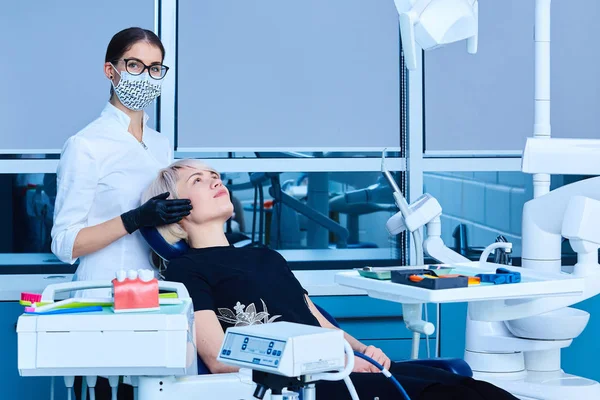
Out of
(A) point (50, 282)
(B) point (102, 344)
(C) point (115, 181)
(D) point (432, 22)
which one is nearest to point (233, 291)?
(C) point (115, 181)

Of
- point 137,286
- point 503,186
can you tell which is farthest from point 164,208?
point 503,186

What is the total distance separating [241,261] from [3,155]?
1.24 metres

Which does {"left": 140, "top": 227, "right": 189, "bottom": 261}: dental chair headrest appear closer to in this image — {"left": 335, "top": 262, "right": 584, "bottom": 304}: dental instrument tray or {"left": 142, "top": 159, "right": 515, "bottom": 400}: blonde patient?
{"left": 142, "top": 159, "right": 515, "bottom": 400}: blonde patient

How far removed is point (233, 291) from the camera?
6.82 feet

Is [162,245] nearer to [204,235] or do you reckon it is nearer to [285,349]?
[204,235]

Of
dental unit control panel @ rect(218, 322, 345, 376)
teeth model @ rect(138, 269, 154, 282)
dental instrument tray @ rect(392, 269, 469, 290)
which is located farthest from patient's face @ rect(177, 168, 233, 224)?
dental unit control panel @ rect(218, 322, 345, 376)

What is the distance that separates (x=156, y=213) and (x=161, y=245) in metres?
0.13

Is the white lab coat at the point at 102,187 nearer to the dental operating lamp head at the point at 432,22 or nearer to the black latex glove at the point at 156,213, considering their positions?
the black latex glove at the point at 156,213

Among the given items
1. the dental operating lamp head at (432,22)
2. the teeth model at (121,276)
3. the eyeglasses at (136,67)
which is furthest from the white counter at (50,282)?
the teeth model at (121,276)

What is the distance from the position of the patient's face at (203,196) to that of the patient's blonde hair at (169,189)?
14 mm

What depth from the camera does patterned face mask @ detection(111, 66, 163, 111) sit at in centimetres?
223

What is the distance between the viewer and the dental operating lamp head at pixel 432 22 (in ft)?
6.89

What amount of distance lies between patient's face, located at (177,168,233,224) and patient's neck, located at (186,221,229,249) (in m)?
0.02

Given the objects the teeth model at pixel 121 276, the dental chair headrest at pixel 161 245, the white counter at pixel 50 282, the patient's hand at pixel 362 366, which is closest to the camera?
the teeth model at pixel 121 276
